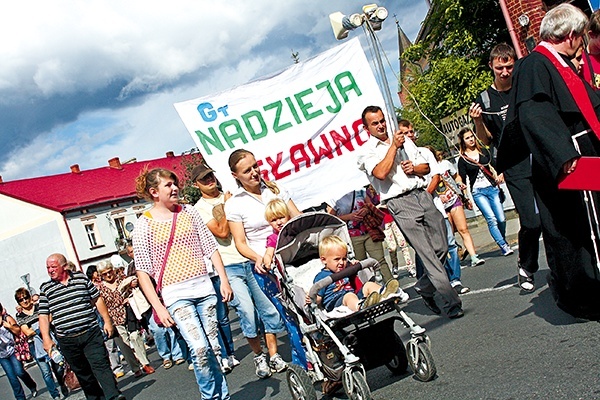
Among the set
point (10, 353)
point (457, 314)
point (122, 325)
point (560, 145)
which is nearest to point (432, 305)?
point (457, 314)

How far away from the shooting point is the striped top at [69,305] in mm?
7562

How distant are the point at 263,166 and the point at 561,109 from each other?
4791 millimetres

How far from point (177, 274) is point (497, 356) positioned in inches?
94.6

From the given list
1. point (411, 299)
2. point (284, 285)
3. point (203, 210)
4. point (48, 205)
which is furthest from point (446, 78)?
point (48, 205)

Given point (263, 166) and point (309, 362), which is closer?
point (309, 362)

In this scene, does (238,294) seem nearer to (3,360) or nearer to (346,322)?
(346,322)

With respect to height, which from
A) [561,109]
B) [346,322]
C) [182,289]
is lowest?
[346,322]

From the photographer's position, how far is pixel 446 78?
23750mm

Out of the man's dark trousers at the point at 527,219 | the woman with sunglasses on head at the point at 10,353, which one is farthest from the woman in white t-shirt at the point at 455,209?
the woman with sunglasses on head at the point at 10,353

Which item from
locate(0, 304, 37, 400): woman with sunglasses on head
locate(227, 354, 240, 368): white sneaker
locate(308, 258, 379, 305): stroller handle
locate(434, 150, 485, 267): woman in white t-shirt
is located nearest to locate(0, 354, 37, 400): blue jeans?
locate(0, 304, 37, 400): woman with sunglasses on head

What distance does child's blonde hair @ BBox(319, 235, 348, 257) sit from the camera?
213 inches

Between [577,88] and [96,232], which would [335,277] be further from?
[96,232]

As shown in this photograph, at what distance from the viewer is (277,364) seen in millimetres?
7047

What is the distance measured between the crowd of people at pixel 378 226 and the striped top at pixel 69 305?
0.01 meters
